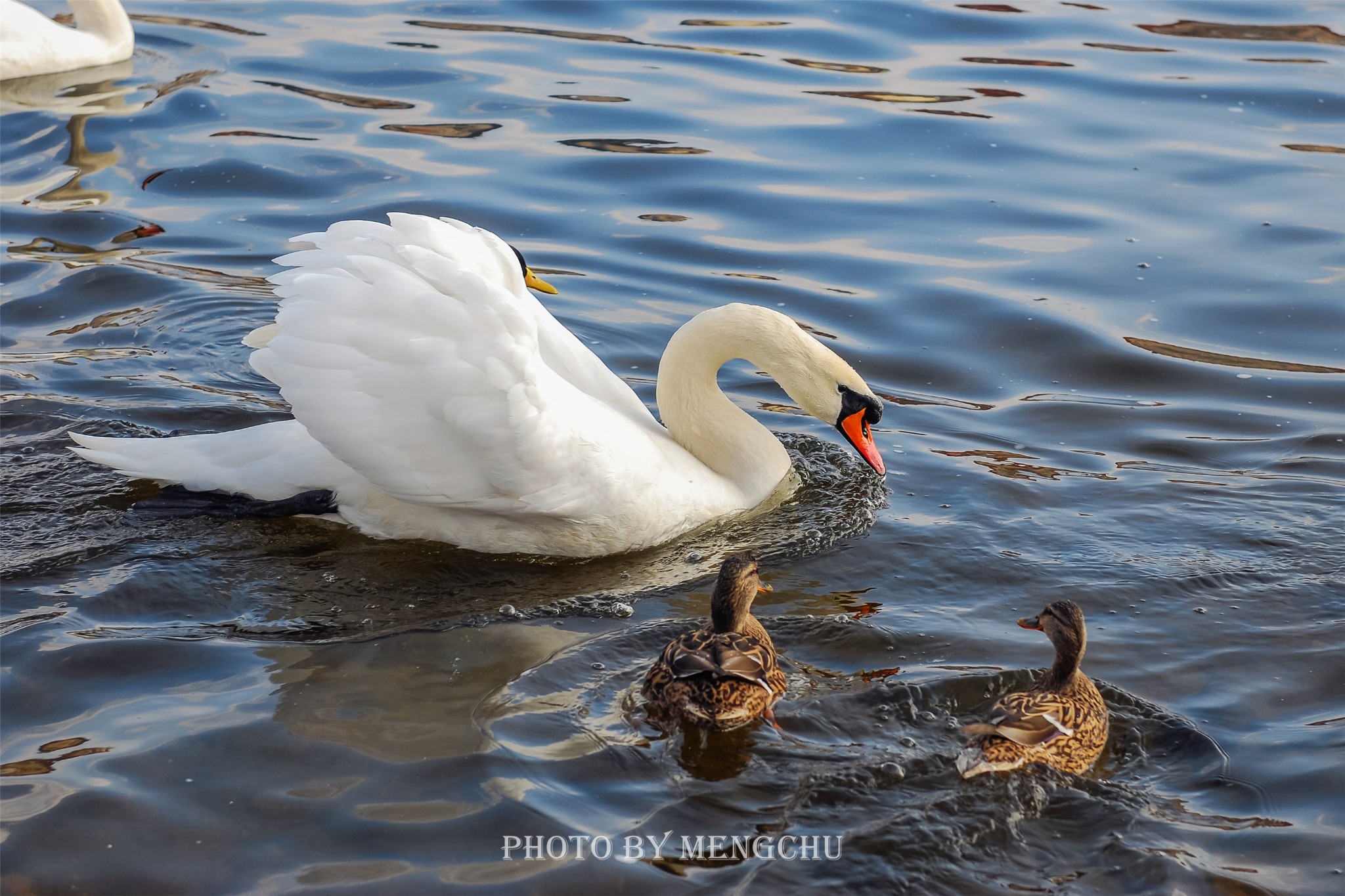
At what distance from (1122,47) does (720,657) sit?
41.4ft

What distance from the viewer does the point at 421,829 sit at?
15.2 feet

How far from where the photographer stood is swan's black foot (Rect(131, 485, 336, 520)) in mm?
6469

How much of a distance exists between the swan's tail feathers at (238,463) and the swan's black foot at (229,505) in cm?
2

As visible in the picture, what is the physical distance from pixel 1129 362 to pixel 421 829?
589cm

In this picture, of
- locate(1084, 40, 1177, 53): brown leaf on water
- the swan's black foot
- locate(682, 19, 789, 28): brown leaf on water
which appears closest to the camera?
the swan's black foot

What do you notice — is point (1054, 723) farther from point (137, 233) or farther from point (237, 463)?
point (137, 233)

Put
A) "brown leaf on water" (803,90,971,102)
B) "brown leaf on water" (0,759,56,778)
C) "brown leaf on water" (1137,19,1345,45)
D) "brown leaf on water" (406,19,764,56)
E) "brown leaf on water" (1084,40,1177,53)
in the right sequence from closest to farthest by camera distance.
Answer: "brown leaf on water" (0,759,56,778) → "brown leaf on water" (803,90,971,102) → "brown leaf on water" (406,19,764,56) → "brown leaf on water" (1084,40,1177,53) → "brown leaf on water" (1137,19,1345,45)

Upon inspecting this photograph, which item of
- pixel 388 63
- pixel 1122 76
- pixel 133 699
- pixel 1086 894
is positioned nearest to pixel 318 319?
pixel 133 699

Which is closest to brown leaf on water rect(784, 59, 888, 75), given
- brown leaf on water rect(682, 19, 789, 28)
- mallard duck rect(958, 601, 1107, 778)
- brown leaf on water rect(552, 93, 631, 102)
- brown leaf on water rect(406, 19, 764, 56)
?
brown leaf on water rect(406, 19, 764, 56)

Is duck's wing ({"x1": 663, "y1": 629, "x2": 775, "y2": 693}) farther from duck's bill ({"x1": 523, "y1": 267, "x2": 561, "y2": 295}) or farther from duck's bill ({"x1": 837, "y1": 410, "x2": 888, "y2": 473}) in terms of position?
duck's bill ({"x1": 523, "y1": 267, "x2": 561, "y2": 295})

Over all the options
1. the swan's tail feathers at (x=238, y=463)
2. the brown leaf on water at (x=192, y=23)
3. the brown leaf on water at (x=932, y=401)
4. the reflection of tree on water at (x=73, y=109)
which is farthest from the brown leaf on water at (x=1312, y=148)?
the brown leaf on water at (x=192, y=23)

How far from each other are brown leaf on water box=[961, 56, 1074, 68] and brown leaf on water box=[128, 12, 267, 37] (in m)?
7.22

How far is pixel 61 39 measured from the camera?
13.9 metres

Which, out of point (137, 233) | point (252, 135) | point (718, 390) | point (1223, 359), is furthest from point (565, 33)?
point (718, 390)
